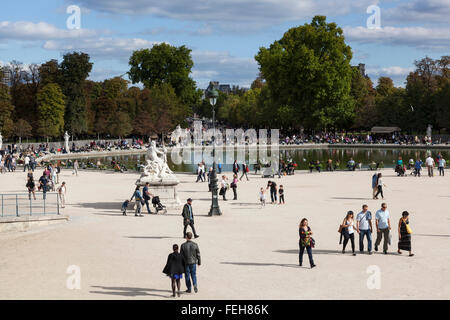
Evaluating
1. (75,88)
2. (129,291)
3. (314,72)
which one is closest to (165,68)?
(75,88)

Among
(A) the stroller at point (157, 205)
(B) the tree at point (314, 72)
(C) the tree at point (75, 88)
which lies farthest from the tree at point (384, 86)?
(A) the stroller at point (157, 205)

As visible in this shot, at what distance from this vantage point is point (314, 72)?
8069 centimetres

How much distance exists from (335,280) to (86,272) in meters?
6.32

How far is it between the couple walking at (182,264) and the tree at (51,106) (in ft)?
225

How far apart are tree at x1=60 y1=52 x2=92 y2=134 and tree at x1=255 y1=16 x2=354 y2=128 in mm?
28589

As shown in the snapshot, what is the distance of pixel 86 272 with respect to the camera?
1389 centimetres

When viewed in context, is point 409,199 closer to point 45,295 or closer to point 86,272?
point 86,272

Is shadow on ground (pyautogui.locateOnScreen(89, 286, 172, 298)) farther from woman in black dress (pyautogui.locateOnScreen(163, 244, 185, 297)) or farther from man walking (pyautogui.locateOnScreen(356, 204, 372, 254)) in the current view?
man walking (pyautogui.locateOnScreen(356, 204, 372, 254))

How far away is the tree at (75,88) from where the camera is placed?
80.6 m

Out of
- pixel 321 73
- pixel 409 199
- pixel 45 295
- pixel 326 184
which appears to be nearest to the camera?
pixel 45 295

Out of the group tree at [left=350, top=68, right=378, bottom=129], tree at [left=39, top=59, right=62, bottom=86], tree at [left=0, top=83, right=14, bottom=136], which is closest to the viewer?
tree at [left=0, top=83, right=14, bottom=136]

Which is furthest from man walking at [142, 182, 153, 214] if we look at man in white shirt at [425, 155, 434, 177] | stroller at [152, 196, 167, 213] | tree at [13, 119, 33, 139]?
tree at [13, 119, 33, 139]

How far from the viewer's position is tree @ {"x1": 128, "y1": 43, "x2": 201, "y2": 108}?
9894 centimetres
